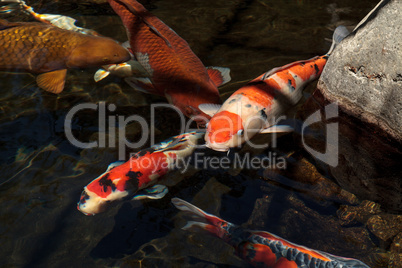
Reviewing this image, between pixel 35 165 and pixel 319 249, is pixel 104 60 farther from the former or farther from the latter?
pixel 319 249

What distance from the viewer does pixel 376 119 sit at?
3771 mm

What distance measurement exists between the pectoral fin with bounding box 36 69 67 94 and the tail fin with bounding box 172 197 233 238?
94.8 inches

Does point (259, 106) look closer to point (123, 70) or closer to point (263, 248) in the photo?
point (263, 248)

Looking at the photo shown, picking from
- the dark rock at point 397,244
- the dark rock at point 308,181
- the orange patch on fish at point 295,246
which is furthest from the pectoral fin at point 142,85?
the dark rock at point 397,244

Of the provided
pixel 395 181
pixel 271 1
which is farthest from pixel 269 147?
pixel 271 1

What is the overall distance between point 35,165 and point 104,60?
1568 mm

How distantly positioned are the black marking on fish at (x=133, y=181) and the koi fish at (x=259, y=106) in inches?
32.0

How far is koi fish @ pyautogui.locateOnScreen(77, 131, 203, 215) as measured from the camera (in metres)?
3.60

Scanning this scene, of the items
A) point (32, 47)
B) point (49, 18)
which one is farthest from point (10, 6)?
point (32, 47)

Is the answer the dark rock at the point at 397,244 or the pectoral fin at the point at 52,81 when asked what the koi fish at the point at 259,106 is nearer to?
the dark rock at the point at 397,244

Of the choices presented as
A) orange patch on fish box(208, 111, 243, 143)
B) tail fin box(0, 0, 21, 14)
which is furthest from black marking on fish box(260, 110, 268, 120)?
tail fin box(0, 0, 21, 14)

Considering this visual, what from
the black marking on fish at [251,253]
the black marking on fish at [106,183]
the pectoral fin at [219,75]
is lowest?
the black marking on fish at [251,253]

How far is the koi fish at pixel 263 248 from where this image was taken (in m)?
3.16

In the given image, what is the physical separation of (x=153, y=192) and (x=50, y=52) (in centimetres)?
237
